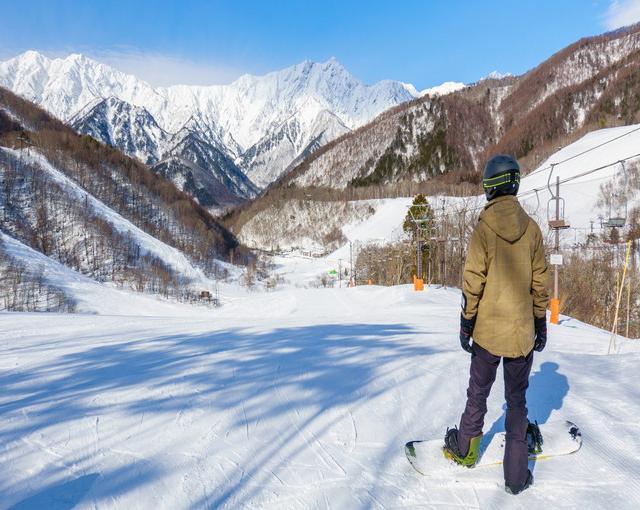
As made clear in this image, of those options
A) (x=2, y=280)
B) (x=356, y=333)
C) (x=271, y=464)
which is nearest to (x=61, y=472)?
(x=271, y=464)

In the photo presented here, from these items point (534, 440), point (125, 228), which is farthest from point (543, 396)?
point (125, 228)

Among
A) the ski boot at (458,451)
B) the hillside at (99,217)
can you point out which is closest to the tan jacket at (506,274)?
the ski boot at (458,451)

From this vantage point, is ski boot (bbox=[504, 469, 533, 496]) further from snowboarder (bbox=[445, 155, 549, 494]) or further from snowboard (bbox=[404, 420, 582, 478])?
snowboard (bbox=[404, 420, 582, 478])

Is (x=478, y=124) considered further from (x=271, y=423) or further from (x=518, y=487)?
(x=518, y=487)

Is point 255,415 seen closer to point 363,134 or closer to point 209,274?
point 209,274

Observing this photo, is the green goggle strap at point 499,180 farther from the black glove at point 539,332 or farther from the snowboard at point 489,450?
the snowboard at point 489,450

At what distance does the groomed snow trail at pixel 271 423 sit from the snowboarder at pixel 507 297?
47 centimetres

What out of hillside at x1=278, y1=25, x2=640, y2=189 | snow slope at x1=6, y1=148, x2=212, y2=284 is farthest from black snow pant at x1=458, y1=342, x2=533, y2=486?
hillside at x1=278, y1=25, x2=640, y2=189

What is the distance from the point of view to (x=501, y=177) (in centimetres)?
262

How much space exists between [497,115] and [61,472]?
19279cm

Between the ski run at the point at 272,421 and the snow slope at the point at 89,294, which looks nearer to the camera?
the ski run at the point at 272,421

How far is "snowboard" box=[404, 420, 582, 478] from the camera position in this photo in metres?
2.82

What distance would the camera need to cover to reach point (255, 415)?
12.1 ft

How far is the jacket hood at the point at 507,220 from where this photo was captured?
2512 millimetres
